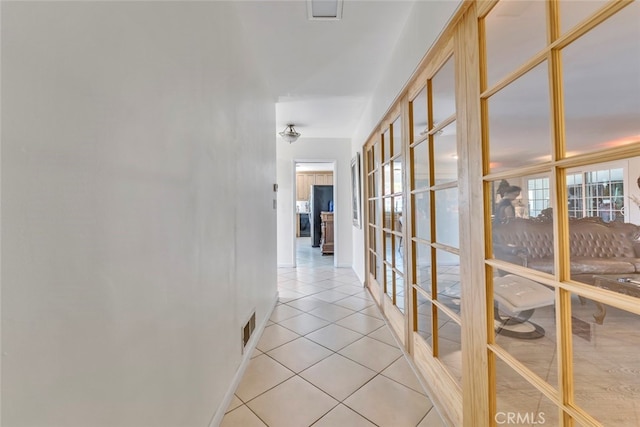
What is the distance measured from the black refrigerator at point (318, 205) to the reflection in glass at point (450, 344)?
19.5 ft

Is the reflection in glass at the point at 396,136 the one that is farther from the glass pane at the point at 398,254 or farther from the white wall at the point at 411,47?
the glass pane at the point at 398,254

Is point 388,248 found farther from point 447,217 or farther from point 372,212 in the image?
point 447,217

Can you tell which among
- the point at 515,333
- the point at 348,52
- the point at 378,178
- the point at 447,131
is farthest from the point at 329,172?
the point at 515,333

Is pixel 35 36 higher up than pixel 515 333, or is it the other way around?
pixel 35 36

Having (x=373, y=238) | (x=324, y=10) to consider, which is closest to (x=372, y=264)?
(x=373, y=238)

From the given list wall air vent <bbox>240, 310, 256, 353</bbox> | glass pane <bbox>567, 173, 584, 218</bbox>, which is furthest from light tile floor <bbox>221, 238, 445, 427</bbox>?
glass pane <bbox>567, 173, 584, 218</bbox>

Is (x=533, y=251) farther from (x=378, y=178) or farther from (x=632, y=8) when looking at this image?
(x=378, y=178)

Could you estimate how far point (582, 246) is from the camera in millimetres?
737

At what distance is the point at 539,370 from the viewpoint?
0.89 m

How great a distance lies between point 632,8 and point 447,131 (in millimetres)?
814

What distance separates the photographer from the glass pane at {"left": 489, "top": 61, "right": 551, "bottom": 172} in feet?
2.74

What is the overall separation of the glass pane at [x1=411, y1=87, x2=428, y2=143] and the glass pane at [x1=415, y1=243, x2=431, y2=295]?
738 millimetres

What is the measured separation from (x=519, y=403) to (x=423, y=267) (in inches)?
32.8

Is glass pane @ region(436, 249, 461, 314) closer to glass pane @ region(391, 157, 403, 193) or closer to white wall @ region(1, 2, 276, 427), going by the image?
glass pane @ region(391, 157, 403, 193)
